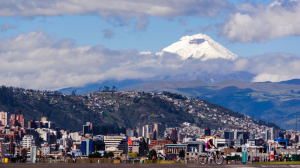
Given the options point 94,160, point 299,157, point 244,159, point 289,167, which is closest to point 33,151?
point 94,160

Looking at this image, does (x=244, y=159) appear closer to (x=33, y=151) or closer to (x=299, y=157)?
(x=299, y=157)

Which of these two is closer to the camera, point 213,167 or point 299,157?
point 213,167

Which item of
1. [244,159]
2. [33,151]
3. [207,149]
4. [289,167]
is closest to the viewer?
[289,167]

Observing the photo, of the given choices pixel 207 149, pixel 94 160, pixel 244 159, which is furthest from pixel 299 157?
pixel 207 149

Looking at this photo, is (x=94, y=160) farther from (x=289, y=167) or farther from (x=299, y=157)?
(x=289, y=167)

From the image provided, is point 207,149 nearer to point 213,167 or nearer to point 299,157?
point 213,167

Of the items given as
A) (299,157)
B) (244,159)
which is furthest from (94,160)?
(299,157)

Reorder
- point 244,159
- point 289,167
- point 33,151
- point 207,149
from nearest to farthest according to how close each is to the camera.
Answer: point 289,167 < point 207,149 < point 244,159 < point 33,151

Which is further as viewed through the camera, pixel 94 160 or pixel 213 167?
pixel 94 160
